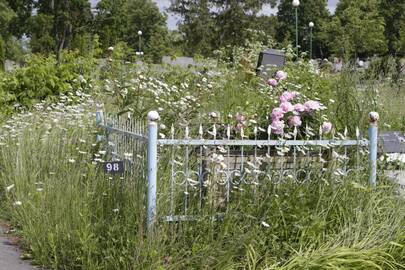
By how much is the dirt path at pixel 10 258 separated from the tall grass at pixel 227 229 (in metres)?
0.11

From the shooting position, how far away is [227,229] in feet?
14.7

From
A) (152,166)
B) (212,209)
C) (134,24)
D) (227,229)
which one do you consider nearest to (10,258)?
(152,166)

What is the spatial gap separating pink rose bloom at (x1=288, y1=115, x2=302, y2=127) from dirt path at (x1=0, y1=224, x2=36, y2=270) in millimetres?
2521

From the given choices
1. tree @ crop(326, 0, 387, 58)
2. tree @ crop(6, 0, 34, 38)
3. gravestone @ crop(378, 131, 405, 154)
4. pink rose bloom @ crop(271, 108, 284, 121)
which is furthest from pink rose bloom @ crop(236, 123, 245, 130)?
tree @ crop(326, 0, 387, 58)

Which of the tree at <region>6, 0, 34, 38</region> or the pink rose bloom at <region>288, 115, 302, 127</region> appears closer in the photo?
the pink rose bloom at <region>288, 115, 302, 127</region>

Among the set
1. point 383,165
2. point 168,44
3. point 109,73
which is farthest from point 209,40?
point 383,165

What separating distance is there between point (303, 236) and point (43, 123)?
3726 mm

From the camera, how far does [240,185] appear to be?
188 inches

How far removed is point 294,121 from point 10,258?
270 cm

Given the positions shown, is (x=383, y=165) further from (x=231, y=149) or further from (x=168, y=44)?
(x=168, y=44)

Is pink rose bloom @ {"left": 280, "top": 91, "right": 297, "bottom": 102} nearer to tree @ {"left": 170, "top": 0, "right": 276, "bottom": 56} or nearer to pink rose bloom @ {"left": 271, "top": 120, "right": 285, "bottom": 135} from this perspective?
pink rose bloom @ {"left": 271, "top": 120, "right": 285, "bottom": 135}

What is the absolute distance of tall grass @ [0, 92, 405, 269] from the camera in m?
4.36

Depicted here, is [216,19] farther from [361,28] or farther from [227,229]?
[227,229]

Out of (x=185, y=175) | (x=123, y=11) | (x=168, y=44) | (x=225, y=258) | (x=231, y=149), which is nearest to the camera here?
(x=225, y=258)
